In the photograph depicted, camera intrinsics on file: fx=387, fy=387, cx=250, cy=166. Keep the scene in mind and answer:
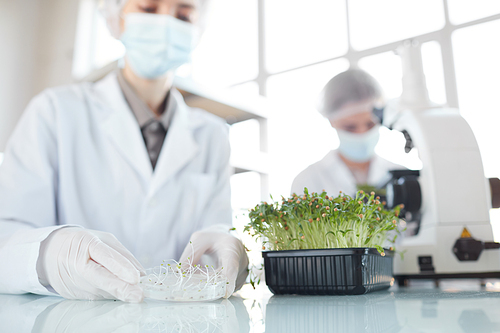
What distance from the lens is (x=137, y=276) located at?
0.61 m

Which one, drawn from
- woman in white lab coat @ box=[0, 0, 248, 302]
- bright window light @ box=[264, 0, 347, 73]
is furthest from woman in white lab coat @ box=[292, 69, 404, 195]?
bright window light @ box=[264, 0, 347, 73]

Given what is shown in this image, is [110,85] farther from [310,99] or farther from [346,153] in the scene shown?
[310,99]

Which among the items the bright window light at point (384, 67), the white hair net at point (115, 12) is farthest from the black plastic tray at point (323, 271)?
the bright window light at point (384, 67)

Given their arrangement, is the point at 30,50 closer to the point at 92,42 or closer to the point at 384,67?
the point at 92,42

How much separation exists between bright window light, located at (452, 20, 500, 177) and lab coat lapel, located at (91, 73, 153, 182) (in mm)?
1629

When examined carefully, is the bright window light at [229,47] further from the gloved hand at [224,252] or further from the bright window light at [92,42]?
the gloved hand at [224,252]

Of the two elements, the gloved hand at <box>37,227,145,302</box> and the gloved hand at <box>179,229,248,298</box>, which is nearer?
the gloved hand at <box>37,227,145,302</box>

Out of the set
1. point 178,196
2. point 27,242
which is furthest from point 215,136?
point 27,242

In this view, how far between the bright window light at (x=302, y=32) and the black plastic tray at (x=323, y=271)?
7.80 ft

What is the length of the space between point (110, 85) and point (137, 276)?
3.10 feet

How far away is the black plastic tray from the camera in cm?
67

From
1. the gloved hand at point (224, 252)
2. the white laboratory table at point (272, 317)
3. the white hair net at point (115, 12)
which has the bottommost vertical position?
the white laboratory table at point (272, 317)

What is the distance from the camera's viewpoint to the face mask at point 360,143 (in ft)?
4.68

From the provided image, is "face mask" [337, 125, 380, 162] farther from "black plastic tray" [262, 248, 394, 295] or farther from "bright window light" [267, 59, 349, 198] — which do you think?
"bright window light" [267, 59, 349, 198]
